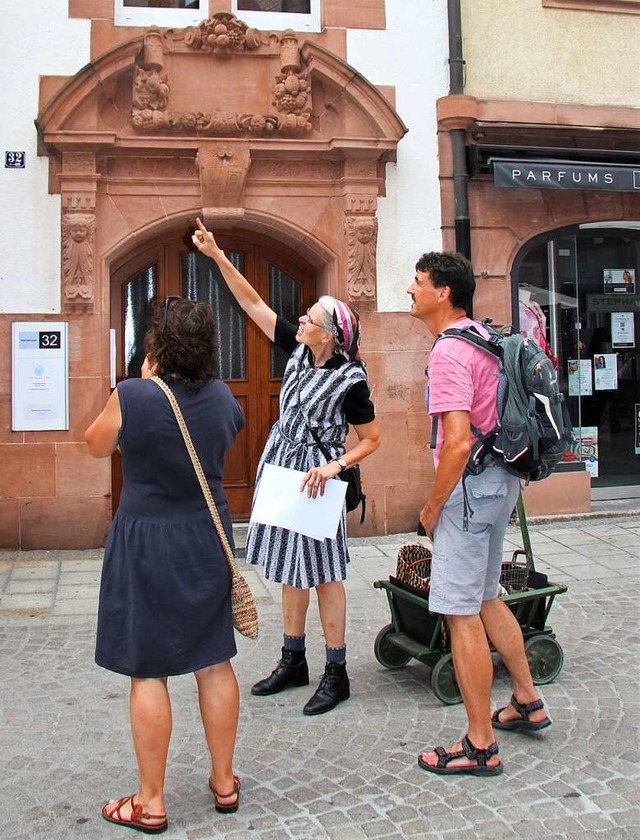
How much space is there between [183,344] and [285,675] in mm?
2033

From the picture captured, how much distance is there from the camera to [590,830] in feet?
10.3

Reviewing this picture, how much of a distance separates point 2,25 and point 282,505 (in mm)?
5797

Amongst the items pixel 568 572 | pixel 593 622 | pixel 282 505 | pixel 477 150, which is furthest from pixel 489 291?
pixel 282 505

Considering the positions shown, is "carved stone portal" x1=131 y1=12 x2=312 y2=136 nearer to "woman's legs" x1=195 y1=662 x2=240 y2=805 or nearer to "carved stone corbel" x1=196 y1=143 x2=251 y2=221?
"carved stone corbel" x1=196 y1=143 x2=251 y2=221

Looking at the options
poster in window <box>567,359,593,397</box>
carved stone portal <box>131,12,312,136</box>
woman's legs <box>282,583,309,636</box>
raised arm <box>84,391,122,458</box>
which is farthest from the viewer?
poster in window <box>567,359,593,397</box>

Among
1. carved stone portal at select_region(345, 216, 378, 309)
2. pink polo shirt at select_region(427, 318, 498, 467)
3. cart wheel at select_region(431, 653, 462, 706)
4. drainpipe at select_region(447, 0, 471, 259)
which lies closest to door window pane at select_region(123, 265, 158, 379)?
carved stone portal at select_region(345, 216, 378, 309)

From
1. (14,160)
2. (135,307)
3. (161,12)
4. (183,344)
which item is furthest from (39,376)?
(183,344)

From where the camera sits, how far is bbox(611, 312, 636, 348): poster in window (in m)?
9.71

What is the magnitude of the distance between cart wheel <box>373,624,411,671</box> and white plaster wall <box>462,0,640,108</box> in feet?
18.9

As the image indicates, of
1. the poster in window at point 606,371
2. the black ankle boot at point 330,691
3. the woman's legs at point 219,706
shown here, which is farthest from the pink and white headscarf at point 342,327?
the poster in window at point 606,371

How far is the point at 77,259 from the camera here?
7.66 metres

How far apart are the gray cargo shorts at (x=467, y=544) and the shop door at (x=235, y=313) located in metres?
5.04

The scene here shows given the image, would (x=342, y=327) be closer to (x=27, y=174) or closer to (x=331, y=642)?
(x=331, y=642)

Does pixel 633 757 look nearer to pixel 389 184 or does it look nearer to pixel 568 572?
pixel 568 572
